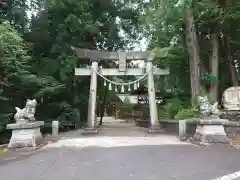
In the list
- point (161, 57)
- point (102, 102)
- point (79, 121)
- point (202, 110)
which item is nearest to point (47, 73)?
point (79, 121)

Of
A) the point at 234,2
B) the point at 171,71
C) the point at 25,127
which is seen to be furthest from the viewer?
the point at 171,71

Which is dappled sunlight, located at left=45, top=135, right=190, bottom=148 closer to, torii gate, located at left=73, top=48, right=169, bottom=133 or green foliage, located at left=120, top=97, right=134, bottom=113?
torii gate, located at left=73, top=48, right=169, bottom=133

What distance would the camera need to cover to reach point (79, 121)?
55.8 feet

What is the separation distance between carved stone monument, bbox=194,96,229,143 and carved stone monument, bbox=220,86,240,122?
8.50ft

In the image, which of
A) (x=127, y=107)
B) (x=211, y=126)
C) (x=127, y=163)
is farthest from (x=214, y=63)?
(x=127, y=107)

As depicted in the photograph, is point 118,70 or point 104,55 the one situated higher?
point 104,55

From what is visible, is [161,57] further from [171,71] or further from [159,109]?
[159,109]

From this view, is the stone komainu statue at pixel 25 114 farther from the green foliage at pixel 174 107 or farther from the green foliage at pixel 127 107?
the green foliage at pixel 127 107

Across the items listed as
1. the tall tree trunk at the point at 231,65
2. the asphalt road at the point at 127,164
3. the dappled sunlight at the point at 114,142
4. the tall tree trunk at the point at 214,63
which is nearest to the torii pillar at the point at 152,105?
the tall tree trunk at the point at 214,63

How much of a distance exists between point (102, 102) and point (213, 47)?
8.85 m

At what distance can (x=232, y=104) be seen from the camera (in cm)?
1167

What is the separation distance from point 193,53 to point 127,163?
24.8 ft

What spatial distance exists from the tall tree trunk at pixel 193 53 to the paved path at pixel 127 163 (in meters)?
4.35

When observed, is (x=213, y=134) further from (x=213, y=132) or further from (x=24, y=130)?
(x=24, y=130)
